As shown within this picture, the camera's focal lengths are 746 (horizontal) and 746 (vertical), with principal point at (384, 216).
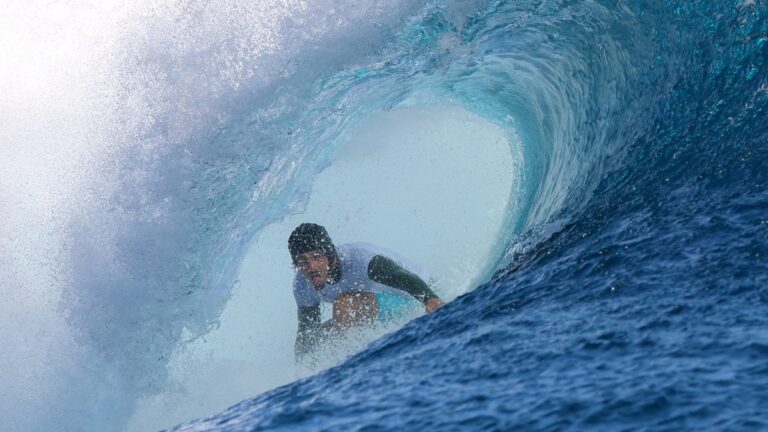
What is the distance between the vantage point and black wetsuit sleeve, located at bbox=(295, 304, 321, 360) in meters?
4.71

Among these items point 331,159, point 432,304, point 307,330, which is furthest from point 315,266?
point 331,159

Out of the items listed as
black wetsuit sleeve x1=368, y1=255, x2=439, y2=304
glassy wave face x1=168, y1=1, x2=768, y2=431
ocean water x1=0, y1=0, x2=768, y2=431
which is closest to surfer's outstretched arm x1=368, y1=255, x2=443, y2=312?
black wetsuit sleeve x1=368, y1=255, x2=439, y2=304

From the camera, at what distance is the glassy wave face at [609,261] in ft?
5.02

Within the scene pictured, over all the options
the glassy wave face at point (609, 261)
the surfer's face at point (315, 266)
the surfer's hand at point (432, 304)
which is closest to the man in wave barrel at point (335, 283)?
the surfer's face at point (315, 266)

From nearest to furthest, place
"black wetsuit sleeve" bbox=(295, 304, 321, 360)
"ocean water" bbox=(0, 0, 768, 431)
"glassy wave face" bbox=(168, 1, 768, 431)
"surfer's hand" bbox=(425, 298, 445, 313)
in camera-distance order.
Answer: "glassy wave face" bbox=(168, 1, 768, 431) < "ocean water" bbox=(0, 0, 768, 431) < "surfer's hand" bbox=(425, 298, 445, 313) < "black wetsuit sleeve" bbox=(295, 304, 321, 360)

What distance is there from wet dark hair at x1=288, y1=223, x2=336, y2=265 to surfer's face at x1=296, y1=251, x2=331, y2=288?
1.1 inches

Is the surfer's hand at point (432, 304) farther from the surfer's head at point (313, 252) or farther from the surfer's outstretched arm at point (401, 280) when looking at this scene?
the surfer's head at point (313, 252)

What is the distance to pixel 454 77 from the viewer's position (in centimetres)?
613

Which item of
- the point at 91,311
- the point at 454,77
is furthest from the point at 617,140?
the point at 91,311

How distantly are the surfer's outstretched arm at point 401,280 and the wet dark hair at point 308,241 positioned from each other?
31 centimetres

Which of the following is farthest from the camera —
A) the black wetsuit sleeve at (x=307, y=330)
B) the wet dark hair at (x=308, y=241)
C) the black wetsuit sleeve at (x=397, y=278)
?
the black wetsuit sleeve at (x=307, y=330)

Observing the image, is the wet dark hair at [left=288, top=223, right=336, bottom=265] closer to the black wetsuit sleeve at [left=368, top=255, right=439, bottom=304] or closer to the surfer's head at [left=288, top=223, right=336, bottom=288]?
the surfer's head at [left=288, top=223, right=336, bottom=288]

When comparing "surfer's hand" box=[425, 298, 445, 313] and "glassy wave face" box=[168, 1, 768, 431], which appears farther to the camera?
"surfer's hand" box=[425, 298, 445, 313]

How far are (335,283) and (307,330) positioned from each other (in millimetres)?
356
